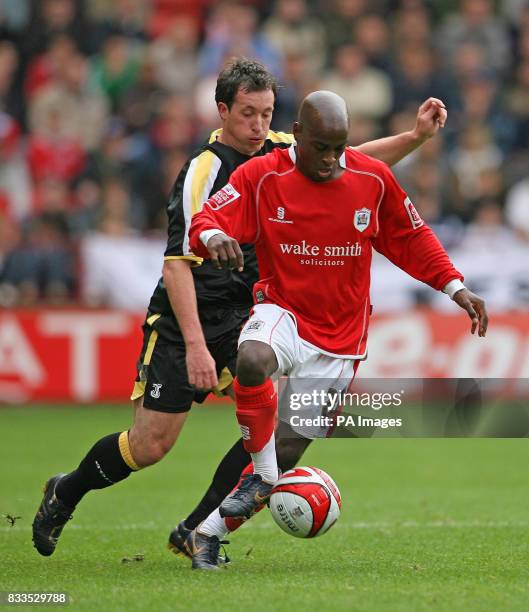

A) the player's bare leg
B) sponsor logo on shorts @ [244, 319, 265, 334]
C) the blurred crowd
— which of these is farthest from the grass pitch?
the blurred crowd

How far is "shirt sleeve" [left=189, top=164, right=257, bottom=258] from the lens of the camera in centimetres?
604

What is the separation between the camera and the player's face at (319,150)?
6031 mm

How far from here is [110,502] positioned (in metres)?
9.27

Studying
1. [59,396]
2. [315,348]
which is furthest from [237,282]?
[59,396]

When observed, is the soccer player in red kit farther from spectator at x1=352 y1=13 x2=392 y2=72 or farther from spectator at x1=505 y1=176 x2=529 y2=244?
spectator at x1=352 y1=13 x2=392 y2=72

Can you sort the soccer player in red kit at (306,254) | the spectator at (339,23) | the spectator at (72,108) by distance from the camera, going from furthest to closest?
the spectator at (339,23) < the spectator at (72,108) < the soccer player in red kit at (306,254)

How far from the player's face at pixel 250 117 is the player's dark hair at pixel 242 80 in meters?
0.03

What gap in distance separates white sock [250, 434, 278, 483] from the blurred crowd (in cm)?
887

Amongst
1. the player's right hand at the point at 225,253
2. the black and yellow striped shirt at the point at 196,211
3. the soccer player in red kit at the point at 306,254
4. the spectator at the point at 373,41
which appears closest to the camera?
the player's right hand at the point at 225,253

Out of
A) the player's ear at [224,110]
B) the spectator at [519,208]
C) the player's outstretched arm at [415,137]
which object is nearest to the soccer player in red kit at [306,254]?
the player's outstretched arm at [415,137]

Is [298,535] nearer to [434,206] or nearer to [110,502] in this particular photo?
[110,502]

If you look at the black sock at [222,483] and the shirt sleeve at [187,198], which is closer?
the shirt sleeve at [187,198]

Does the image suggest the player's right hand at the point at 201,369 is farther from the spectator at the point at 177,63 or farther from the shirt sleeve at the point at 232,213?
the spectator at the point at 177,63
